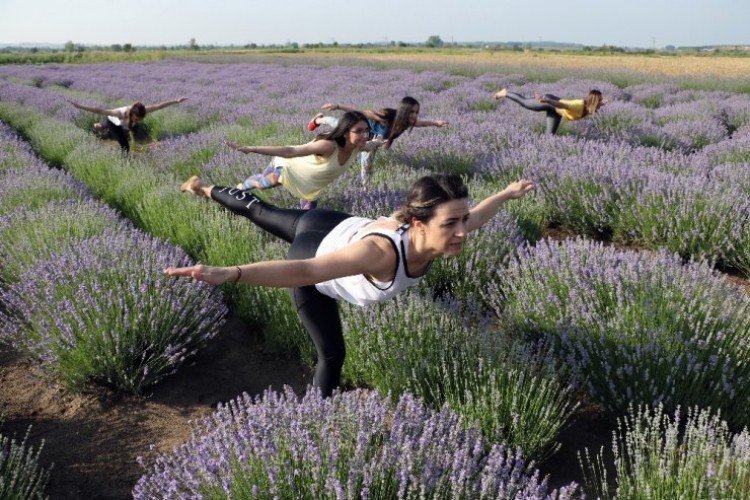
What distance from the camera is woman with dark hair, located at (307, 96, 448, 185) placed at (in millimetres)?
4469

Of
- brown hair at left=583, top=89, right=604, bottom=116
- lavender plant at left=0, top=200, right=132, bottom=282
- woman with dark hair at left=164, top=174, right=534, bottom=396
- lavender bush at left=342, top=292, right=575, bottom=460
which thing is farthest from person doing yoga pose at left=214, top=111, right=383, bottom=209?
brown hair at left=583, top=89, right=604, bottom=116

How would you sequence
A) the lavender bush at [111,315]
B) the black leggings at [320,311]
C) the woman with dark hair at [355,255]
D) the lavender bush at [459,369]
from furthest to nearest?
the lavender bush at [111,315]
the black leggings at [320,311]
the lavender bush at [459,369]
the woman with dark hair at [355,255]

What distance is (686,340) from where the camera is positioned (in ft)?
7.98

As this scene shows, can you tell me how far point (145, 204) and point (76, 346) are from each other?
223 centimetres

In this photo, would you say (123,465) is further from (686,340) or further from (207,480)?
(686,340)

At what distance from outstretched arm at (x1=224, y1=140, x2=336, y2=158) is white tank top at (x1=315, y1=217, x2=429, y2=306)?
128 centimetres

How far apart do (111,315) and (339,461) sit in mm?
1711

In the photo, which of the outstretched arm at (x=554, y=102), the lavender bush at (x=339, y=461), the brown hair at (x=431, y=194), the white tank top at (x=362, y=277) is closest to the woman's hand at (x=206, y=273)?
the lavender bush at (x=339, y=461)

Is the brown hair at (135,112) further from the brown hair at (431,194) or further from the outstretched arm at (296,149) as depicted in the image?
the brown hair at (431,194)

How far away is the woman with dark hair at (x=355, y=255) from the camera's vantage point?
1.78 meters

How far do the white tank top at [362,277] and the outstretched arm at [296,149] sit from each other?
4.20ft

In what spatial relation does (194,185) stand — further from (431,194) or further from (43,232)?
(431,194)

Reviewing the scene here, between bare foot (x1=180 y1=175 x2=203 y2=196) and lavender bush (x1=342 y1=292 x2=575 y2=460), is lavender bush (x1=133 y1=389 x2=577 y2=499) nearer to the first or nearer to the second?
lavender bush (x1=342 y1=292 x2=575 y2=460)

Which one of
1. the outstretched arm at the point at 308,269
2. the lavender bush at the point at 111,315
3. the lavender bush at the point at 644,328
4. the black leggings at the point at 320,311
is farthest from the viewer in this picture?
the lavender bush at the point at 111,315
